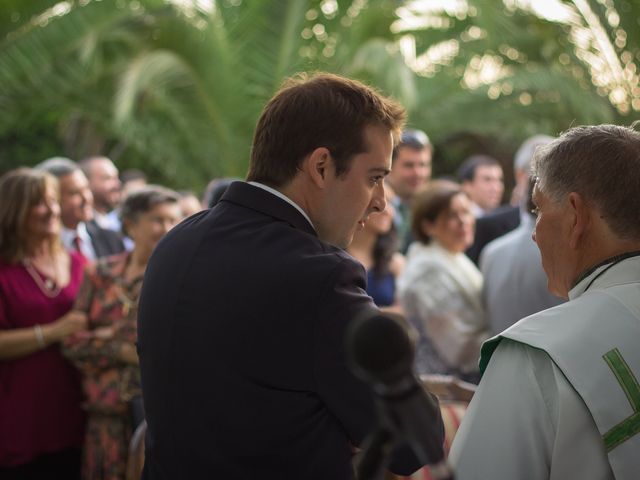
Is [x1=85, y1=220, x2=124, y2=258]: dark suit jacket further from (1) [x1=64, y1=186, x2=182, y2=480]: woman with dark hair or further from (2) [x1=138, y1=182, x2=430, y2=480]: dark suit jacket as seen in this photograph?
(2) [x1=138, y1=182, x2=430, y2=480]: dark suit jacket

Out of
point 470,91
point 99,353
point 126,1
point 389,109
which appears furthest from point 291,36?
point 389,109

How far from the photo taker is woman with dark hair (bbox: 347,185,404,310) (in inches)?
212

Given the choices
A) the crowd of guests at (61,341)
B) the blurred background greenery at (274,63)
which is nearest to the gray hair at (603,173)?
the crowd of guests at (61,341)

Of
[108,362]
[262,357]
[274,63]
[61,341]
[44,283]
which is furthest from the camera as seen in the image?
[274,63]

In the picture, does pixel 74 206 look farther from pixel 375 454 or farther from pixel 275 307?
pixel 375 454

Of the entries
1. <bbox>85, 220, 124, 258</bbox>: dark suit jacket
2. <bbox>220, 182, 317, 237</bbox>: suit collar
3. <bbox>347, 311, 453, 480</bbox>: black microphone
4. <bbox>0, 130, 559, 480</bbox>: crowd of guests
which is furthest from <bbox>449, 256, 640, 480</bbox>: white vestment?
<bbox>85, 220, 124, 258</bbox>: dark suit jacket

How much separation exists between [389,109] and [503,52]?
1092 centimetres

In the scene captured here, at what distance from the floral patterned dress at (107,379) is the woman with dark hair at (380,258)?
1439mm

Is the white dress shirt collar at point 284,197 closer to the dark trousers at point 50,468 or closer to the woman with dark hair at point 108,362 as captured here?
the woman with dark hair at point 108,362

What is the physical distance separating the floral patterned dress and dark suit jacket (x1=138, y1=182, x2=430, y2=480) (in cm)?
231

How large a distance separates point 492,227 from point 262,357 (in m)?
4.63

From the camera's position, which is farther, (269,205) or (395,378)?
(269,205)

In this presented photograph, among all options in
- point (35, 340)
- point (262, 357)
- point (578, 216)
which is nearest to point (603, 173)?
point (578, 216)

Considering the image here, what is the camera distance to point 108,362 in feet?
14.2
